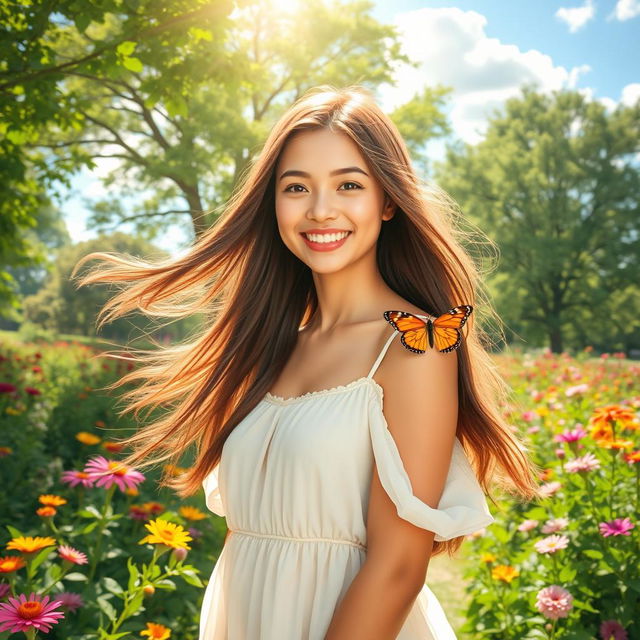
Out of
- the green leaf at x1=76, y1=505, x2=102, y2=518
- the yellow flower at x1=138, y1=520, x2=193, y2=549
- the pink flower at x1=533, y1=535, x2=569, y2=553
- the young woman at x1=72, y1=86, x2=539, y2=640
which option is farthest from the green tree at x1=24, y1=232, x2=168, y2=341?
the yellow flower at x1=138, y1=520, x2=193, y2=549

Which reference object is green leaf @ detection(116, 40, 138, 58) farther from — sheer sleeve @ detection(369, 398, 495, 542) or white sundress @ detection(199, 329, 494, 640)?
sheer sleeve @ detection(369, 398, 495, 542)

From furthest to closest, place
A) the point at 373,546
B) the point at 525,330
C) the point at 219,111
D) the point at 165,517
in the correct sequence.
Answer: the point at 525,330 → the point at 219,111 → the point at 165,517 → the point at 373,546

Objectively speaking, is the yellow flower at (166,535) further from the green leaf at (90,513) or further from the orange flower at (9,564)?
the green leaf at (90,513)

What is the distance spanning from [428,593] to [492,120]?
37211 mm

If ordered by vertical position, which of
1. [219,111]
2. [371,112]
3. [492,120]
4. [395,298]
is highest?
[492,120]

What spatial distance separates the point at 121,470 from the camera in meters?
2.58

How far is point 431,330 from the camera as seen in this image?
1.68 meters

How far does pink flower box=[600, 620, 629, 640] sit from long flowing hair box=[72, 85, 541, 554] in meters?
1.01

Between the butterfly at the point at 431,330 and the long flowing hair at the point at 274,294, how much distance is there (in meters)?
0.19

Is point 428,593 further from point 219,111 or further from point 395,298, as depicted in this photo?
point 219,111

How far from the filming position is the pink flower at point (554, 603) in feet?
8.78

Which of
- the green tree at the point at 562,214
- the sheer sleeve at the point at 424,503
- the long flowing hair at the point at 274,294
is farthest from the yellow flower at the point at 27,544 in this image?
the green tree at the point at 562,214

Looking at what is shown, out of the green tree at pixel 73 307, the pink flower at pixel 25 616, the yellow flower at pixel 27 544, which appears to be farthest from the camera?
the green tree at pixel 73 307

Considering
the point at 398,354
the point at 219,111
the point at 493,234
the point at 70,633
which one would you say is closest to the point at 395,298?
the point at 398,354
